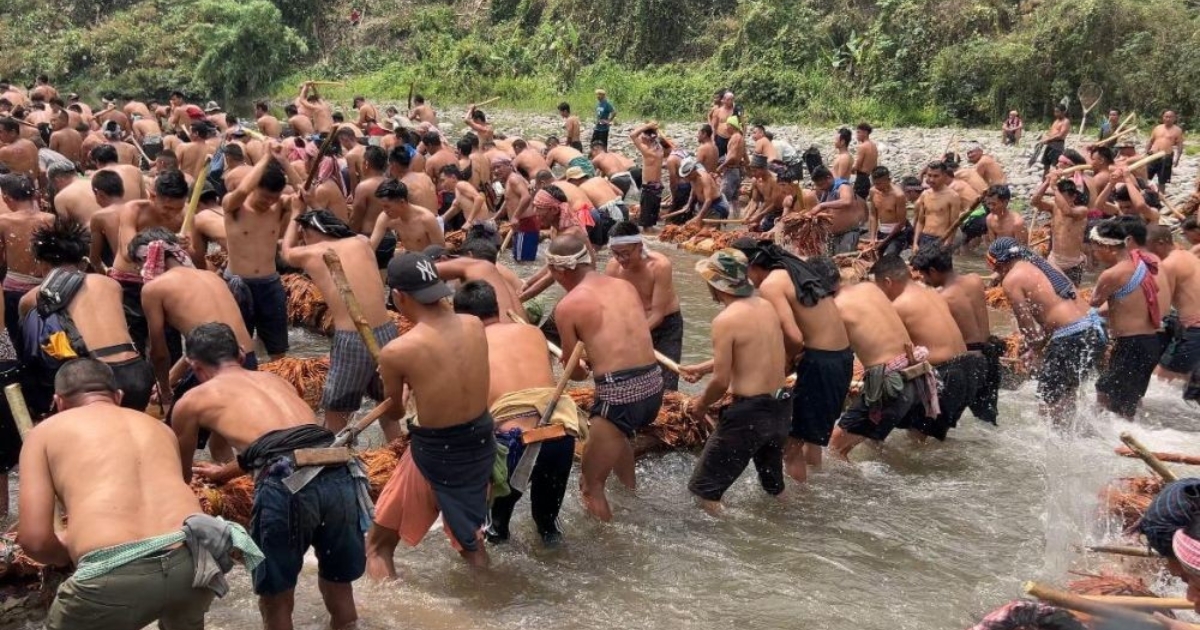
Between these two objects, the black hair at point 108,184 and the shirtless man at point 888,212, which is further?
the shirtless man at point 888,212

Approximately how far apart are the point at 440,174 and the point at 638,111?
1675 cm

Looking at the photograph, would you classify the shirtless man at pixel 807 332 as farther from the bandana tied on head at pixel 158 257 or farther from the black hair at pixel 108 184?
the black hair at pixel 108 184

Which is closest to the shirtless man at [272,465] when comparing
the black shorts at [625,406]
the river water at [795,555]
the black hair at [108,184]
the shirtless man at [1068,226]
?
the river water at [795,555]

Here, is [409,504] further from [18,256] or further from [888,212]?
[888,212]

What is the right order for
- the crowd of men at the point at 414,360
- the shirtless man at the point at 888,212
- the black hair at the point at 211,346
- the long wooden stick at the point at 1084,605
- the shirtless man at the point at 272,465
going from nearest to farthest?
the long wooden stick at the point at 1084,605 < the crowd of men at the point at 414,360 < the shirtless man at the point at 272,465 < the black hair at the point at 211,346 < the shirtless man at the point at 888,212

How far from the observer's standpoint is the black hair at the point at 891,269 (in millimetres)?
7164

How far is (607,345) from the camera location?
18.8 feet

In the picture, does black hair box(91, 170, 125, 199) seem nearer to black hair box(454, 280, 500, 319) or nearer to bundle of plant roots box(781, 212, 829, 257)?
black hair box(454, 280, 500, 319)

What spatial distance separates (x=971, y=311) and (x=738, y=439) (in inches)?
92.9

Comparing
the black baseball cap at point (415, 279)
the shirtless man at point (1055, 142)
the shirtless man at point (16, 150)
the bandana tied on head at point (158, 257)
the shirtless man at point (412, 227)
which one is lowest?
the shirtless man at point (1055, 142)

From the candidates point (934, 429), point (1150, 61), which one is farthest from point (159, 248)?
point (1150, 61)

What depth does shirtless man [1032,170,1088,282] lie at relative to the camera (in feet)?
33.3

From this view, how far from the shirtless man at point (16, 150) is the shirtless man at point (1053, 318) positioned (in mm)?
9995

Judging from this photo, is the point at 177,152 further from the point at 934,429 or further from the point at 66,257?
the point at 934,429
